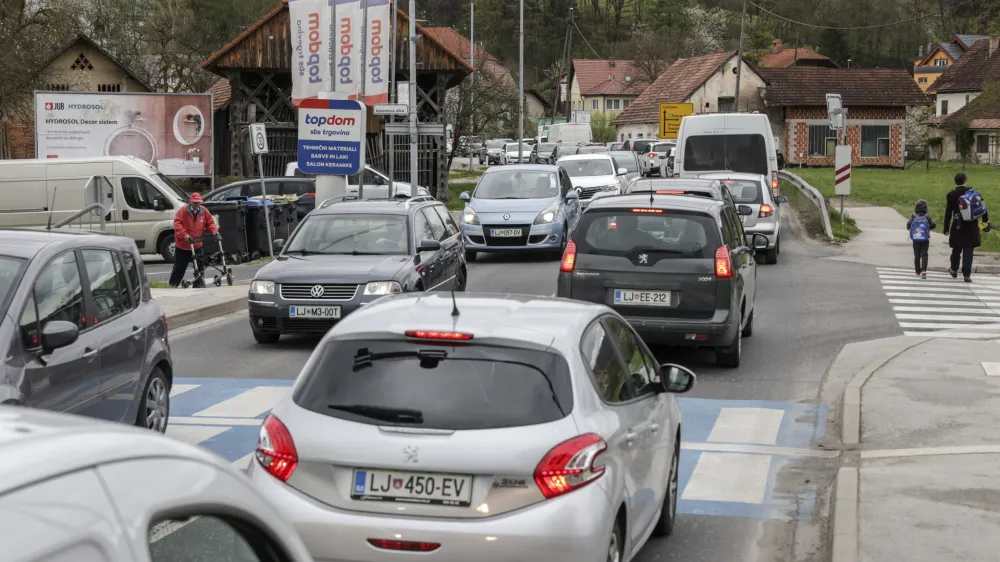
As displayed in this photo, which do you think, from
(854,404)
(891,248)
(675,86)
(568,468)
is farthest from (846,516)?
(675,86)

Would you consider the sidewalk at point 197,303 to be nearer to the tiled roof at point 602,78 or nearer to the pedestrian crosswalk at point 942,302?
the pedestrian crosswalk at point 942,302

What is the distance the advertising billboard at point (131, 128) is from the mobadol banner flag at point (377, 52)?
1202 cm

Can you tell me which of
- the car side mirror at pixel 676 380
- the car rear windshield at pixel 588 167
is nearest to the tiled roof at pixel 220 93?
the car rear windshield at pixel 588 167

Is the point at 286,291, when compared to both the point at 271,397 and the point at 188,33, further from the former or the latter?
the point at 188,33

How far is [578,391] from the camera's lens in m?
5.56

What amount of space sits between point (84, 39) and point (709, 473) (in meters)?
42.7

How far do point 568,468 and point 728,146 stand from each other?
2498 centimetres

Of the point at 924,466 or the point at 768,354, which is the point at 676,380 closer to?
the point at 924,466

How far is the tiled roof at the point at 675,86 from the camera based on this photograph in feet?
276

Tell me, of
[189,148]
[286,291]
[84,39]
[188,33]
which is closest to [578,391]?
[286,291]

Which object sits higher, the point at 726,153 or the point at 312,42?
the point at 312,42


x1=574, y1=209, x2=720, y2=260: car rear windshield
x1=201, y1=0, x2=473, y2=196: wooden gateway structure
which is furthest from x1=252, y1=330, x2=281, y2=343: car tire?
x1=201, y1=0, x2=473, y2=196: wooden gateway structure

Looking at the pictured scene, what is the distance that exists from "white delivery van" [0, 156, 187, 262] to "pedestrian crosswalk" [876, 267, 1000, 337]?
14663mm

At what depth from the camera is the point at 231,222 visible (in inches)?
1033
